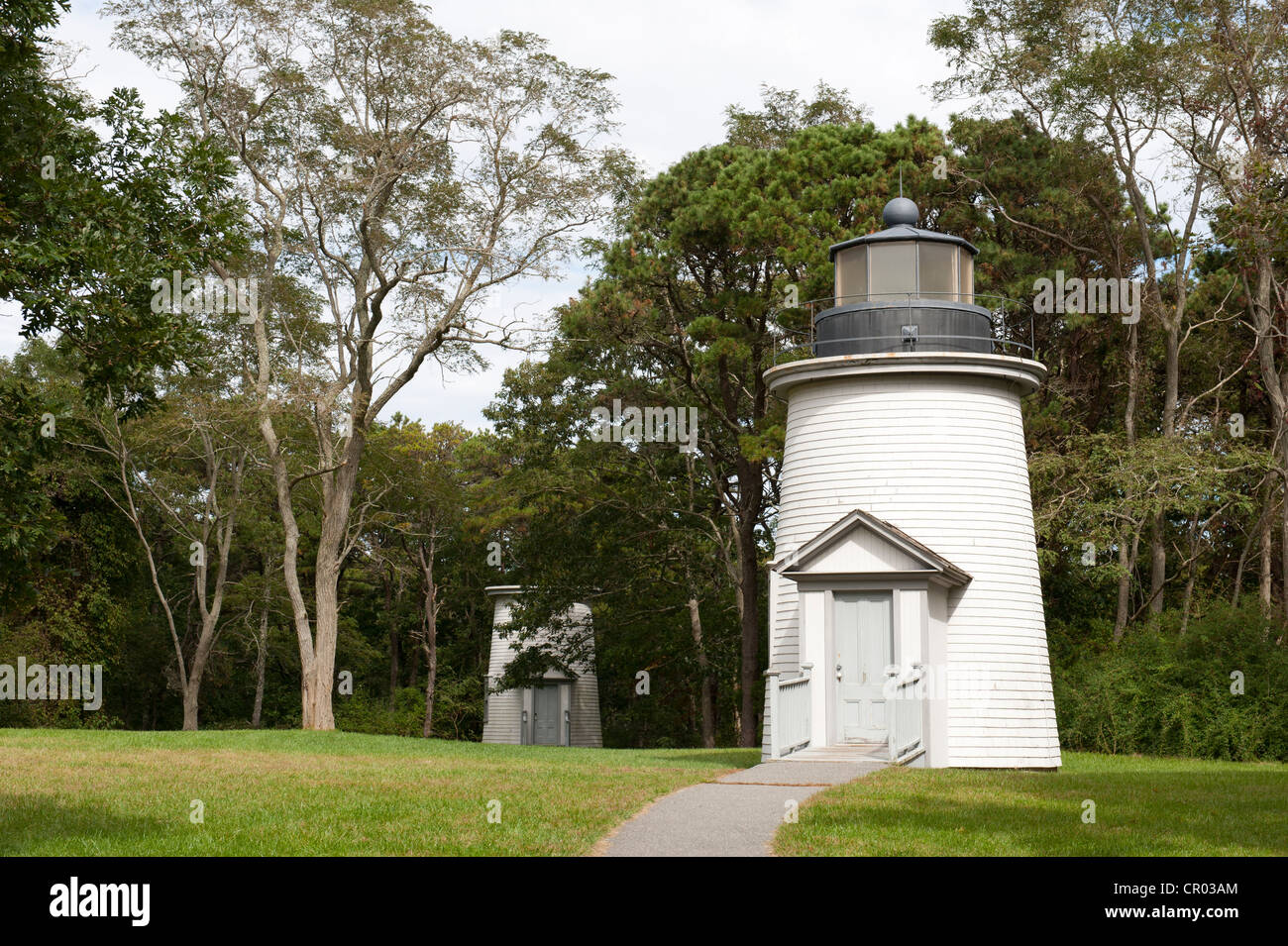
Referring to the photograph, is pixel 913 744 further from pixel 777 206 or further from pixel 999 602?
pixel 777 206

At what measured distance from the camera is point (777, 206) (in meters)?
26.5

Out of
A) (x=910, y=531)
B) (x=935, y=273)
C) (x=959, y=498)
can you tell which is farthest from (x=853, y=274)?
(x=910, y=531)

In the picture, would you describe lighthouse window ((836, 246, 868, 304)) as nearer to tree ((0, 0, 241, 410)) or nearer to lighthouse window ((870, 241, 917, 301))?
lighthouse window ((870, 241, 917, 301))

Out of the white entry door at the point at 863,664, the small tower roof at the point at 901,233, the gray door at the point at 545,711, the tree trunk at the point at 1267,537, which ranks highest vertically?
the small tower roof at the point at 901,233

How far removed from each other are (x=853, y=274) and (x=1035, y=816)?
11053 mm

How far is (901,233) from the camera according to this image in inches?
804

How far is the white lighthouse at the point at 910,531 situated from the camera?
18.7 m

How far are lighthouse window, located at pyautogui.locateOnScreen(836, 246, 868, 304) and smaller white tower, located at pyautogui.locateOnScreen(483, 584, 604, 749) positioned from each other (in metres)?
25.0

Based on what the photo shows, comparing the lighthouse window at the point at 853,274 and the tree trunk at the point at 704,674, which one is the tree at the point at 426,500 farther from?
the lighthouse window at the point at 853,274

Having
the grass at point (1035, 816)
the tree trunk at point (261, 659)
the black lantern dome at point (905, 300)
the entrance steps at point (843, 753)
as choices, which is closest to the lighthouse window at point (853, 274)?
the black lantern dome at point (905, 300)

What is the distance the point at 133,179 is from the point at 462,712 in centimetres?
4198

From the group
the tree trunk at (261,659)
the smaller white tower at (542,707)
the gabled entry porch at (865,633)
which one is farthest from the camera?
the tree trunk at (261,659)

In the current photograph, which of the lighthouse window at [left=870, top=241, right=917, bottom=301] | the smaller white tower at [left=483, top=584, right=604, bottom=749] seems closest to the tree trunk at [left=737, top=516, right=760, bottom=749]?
the lighthouse window at [left=870, top=241, right=917, bottom=301]
